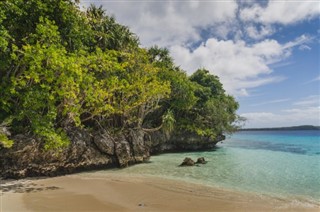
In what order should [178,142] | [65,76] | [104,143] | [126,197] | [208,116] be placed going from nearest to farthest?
[126,197]
[65,76]
[104,143]
[178,142]
[208,116]

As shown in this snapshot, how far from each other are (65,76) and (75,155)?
5278 mm

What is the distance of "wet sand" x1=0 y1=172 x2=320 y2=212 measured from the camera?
27.5 feet

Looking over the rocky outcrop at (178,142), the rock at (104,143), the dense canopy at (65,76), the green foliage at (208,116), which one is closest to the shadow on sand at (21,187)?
the dense canopy at (65,76)

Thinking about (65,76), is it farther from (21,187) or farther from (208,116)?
(208,116)

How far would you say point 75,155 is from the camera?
1452 cm

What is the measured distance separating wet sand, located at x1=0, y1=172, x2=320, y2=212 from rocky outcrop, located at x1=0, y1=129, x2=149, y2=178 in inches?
38.6

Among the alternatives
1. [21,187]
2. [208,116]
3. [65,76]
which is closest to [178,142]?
[208,116]

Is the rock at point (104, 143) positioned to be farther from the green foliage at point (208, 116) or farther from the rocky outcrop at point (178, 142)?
the green foliage at point (208, 116)

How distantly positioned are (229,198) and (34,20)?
1219 cm

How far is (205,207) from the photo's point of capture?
28.1 feet

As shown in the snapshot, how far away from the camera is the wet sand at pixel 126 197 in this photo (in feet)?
27.5

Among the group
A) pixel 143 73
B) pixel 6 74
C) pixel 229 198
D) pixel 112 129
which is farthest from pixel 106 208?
pixel 143 73

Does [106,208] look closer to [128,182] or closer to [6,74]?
[128,182]

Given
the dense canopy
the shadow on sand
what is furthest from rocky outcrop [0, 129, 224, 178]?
the shadow on sand
